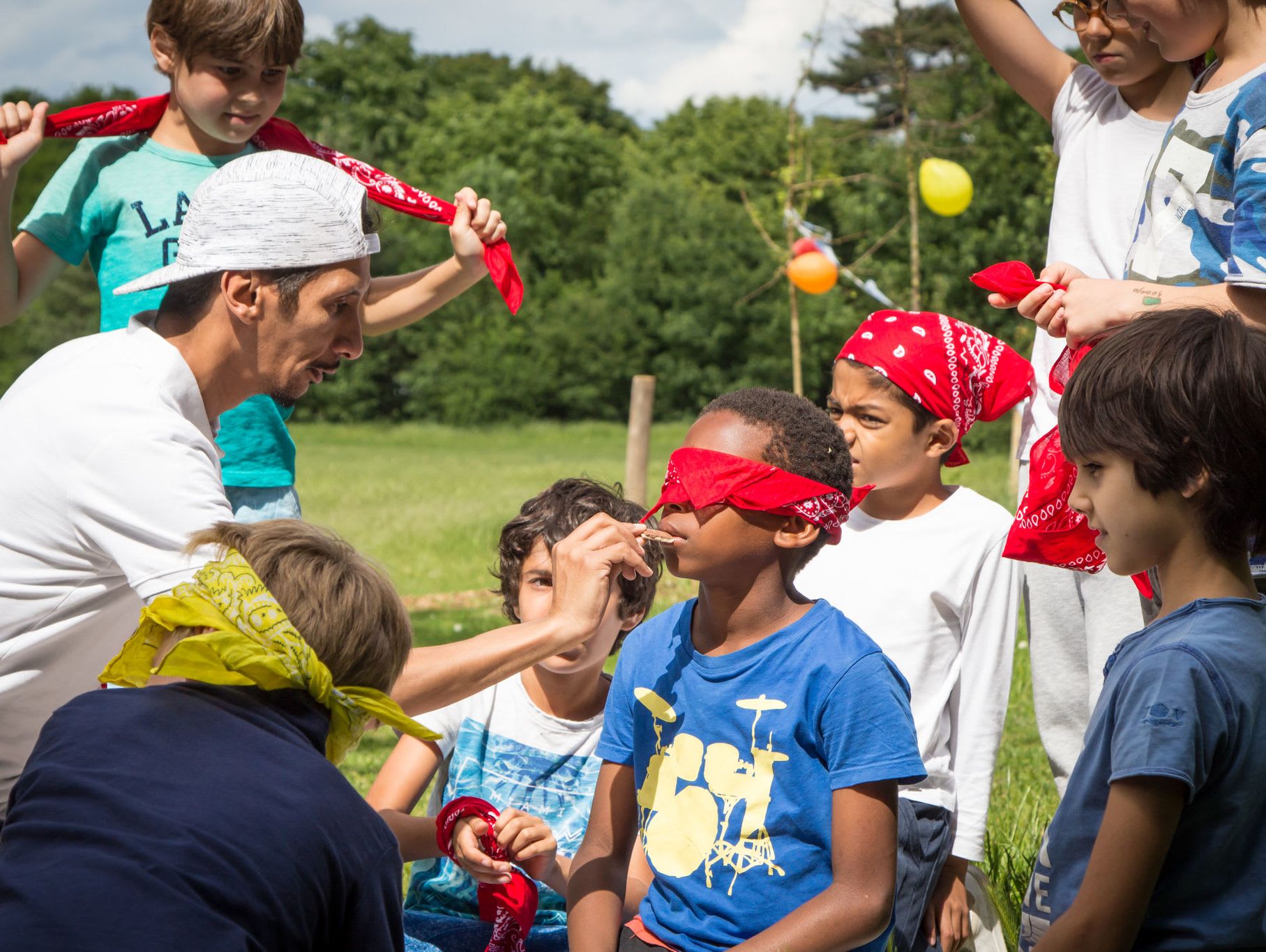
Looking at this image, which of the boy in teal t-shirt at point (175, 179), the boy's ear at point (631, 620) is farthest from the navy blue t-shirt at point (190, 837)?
the boy in teal t-shirt at point (175, 179)

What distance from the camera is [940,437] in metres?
3.60

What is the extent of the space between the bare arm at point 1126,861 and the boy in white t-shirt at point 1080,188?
4.94 feet

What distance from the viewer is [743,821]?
253 cm

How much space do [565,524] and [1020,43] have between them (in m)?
1.99

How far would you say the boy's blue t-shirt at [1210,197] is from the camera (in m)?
2.62

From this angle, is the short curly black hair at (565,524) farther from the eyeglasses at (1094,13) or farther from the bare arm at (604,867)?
the eyeglasses at (1094,13)

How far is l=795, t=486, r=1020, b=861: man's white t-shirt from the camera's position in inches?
126

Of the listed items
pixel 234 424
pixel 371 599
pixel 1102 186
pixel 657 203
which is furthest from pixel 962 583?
pixel 657 203

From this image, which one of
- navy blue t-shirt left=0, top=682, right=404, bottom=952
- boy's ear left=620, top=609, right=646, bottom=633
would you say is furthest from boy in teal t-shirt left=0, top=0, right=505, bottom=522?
navy blue t-shirt left=0, top=682, right=404, bottom=952

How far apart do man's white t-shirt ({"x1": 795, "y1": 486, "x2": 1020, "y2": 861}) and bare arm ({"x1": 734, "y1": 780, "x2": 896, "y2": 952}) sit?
748mm

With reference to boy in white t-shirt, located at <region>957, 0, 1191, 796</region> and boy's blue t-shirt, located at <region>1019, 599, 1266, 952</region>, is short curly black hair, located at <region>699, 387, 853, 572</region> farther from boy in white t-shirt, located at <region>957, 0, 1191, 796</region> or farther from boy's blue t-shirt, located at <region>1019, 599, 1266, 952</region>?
boy in white t-shirt, located at <region>957, 0, 1191, 796</region>

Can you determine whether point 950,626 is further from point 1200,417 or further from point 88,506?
point 88,506

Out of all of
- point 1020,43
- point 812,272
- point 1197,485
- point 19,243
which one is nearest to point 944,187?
point 812,272

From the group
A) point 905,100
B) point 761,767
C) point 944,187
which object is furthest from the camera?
point 944,187
